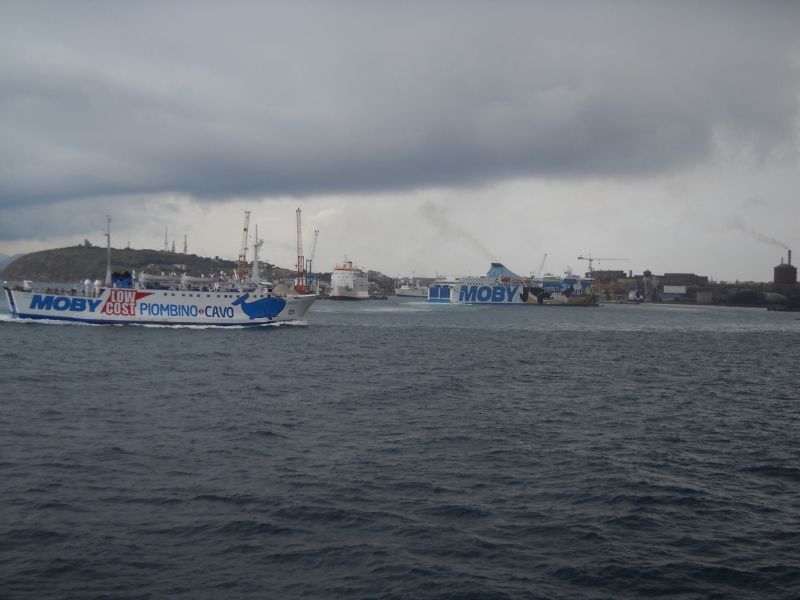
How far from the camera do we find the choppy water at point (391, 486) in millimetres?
10320

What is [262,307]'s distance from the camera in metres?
63.2

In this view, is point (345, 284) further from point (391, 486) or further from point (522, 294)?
point (391, 486)

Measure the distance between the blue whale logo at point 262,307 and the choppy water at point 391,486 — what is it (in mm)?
30105

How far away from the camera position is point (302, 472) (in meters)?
15.5

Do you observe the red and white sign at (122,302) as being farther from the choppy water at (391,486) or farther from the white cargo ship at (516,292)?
the white cargo ship at (516,292)

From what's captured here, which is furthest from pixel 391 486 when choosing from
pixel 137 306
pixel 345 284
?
pixel 345 284

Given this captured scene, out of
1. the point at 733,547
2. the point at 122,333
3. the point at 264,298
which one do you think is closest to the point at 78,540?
the point at 733,547

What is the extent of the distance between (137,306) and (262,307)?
1299 cm

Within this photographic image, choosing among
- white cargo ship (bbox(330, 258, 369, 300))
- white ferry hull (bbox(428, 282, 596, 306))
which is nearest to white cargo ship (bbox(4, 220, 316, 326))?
white ferry hull (bbox(428, 282, 596, 306))

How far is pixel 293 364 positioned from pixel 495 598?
27.8m

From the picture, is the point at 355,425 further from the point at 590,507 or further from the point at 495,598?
the point at 495,598

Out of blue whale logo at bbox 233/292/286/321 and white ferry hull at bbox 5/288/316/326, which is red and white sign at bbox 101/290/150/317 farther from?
blue whale logo at bbox 233/292/286/321

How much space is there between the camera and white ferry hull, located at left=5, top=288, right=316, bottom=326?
61031mm

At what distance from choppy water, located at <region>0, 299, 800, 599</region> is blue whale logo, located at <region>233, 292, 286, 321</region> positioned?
3010cm
